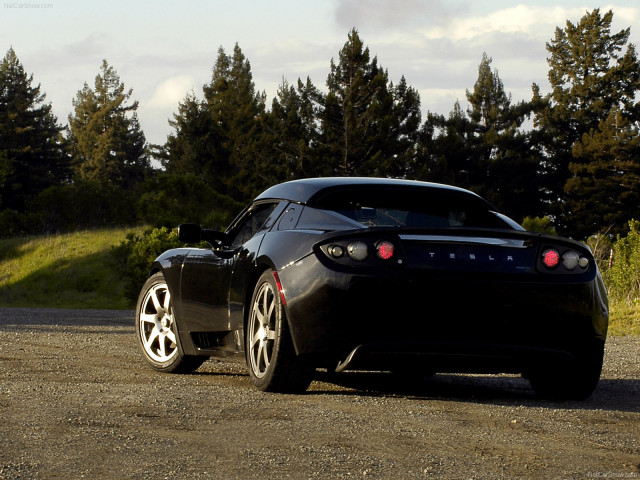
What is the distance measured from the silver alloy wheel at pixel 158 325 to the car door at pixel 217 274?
0.37 metres

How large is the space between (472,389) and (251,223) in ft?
6.20

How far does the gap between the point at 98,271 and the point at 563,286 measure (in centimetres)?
3782

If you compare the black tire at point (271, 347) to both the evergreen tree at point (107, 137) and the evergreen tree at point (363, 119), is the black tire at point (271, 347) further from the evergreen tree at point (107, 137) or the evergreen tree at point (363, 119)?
the evergreen tree at point (107, 137)

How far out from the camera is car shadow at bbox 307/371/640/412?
20.0 ft

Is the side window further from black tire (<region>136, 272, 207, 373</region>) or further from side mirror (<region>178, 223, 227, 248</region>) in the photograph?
black tire (<region>136, 272, 207, 373</region>)

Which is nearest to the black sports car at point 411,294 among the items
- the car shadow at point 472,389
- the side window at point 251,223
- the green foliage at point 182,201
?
the car shadow at point 472,389

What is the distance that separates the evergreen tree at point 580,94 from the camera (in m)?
64.2

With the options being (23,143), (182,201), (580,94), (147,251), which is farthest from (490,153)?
(147,251)

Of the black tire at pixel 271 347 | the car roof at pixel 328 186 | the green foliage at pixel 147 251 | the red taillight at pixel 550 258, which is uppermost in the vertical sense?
the car roof at pixel 328 186

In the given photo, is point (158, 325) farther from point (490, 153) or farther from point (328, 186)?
point (490, 153)

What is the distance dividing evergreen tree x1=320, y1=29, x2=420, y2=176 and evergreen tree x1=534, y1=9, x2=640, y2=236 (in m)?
12.6

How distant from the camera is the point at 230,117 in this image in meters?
72.9

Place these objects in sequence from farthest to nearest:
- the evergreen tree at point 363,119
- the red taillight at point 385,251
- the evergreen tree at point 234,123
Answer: the evergreen tree at point 234,123 < the evergreen tree at point 363,119 < the red taillight at point 385,251

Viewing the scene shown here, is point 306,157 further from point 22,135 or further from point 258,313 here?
point 258,313
